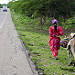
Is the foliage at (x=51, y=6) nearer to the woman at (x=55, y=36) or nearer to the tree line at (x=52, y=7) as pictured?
the tree line at (x=52, y=7)

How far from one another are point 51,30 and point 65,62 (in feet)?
4.85

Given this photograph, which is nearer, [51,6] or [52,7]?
[51,6]

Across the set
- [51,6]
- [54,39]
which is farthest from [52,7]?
[54,39]

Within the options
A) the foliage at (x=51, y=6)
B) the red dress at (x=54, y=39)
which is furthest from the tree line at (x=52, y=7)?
the red dress at (x=54, y=39)

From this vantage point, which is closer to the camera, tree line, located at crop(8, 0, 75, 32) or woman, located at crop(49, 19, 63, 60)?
woman, located at crop(49, 19, 63, 60)

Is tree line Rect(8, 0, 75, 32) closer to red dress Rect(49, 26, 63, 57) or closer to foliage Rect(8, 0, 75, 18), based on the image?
foliage Rect(8, 0, 75, 18)

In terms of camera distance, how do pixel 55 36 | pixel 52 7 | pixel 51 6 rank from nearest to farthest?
1. pixel 55 36
2. pixel 51 6
3. pixel 52 7

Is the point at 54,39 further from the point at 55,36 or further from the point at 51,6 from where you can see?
the point at 51,6

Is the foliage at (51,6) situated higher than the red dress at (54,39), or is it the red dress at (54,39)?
the foliage at (51,6)

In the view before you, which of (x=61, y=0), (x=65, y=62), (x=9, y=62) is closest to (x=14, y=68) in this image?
(x=9, y=62)

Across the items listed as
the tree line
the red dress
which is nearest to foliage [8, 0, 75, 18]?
the tree line

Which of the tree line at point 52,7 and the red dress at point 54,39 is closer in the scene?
the red dress at point 54,39

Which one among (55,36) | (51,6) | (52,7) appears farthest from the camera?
(52,7)

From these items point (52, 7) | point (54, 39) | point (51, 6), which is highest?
point (51, 6)
